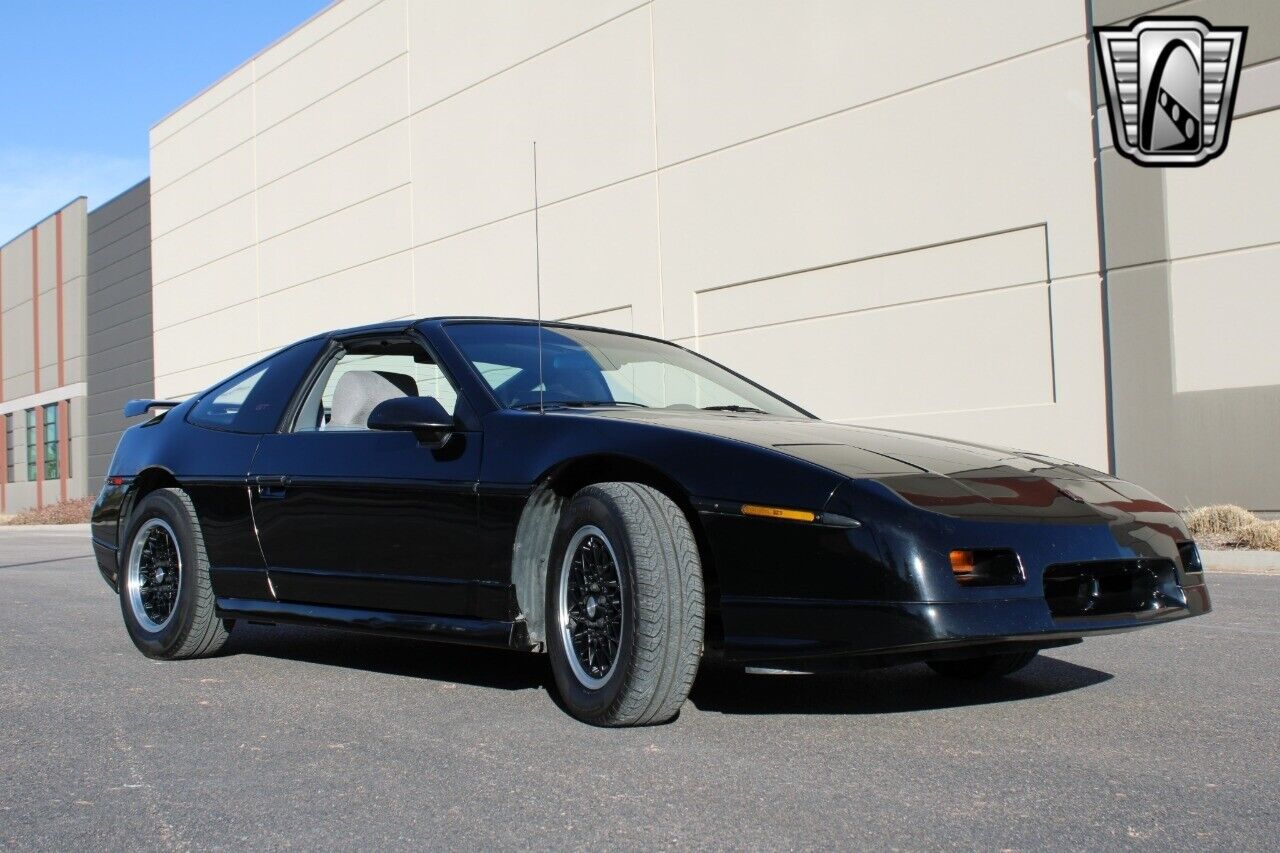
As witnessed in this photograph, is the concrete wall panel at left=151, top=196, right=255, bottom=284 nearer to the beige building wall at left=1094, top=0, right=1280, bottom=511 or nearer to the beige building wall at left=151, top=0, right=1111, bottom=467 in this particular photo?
the beige building wall at left=151, top=0, right=1111, bottom=467

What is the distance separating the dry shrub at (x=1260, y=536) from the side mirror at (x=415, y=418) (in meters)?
8.83

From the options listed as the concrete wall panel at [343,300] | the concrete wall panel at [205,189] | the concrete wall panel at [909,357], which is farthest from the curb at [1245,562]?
the concrete wall panel at [205,189]

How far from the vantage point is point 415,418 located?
432cm

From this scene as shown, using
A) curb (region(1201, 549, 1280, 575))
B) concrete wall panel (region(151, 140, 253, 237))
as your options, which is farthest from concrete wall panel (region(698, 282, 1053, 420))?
concrete wall panel (region(151, 140, 253, 237))

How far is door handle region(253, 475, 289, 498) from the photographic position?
4.99m

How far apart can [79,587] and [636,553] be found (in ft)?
25.1

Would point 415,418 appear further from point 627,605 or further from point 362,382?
point 627,605

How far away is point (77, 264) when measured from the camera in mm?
43312

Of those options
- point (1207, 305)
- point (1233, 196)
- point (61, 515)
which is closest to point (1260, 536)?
point (1207, 305)

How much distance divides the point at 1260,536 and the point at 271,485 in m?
9.14

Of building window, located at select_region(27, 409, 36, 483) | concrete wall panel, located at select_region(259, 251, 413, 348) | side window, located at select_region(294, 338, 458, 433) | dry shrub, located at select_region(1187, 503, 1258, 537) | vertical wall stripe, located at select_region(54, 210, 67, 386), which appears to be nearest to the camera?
side window, located at select_region(294, 338, 458, 433)

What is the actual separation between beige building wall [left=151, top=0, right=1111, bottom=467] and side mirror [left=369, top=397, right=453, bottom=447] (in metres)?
11.2

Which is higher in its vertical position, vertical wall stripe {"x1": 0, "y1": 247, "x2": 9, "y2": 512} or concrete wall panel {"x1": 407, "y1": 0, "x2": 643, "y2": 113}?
concrete wall panel {"x1": 407, "y1": 0, "x2": 643, "y2": 113}

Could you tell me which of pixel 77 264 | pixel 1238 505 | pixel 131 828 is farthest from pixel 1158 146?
pixel 77 264
